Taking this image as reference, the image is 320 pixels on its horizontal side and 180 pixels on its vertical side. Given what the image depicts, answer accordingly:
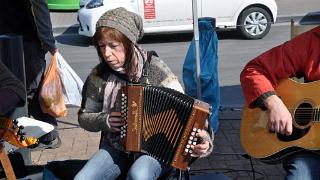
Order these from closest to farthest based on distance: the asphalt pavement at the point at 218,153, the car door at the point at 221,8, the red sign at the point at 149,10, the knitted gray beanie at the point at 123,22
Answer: the knitted gray beanie at the point at 123,22, the asphalt pavement at the point at 218,153, the red sign at the point at 149,10, the car door at the point at 221,8

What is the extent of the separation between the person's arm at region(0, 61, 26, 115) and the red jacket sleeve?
3.83 feet

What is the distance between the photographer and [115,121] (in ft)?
9.43

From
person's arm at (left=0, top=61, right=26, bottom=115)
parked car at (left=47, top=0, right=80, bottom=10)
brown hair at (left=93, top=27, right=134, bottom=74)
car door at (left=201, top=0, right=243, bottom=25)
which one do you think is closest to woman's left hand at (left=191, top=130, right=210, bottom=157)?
brown hair at (left=93, top=27, right=134, bottom=74)

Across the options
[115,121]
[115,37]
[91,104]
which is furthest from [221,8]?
[115,121]

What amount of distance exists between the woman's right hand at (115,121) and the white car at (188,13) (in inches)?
308

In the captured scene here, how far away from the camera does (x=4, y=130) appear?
283cm

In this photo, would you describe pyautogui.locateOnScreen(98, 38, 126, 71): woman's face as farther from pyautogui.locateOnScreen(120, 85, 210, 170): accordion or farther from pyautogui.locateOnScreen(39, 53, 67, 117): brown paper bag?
pyautogui.locateOnScreen(39, 53, 67, 117): brown paper bag

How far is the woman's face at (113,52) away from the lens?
294 cm

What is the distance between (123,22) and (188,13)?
7941 mm

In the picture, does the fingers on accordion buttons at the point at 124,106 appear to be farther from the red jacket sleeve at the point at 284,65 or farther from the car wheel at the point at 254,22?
the car wheel at the point at 254,22

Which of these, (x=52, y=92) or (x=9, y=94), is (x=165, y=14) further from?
(x=9, y=94)

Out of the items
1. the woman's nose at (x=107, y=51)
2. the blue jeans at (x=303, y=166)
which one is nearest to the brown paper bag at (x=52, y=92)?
the woman's nose at (x=107, y=51)

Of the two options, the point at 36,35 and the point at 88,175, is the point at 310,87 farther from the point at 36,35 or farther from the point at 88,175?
the point at 36,35

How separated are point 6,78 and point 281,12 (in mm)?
11847
